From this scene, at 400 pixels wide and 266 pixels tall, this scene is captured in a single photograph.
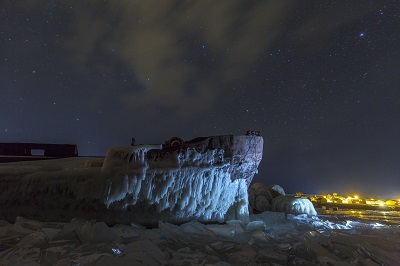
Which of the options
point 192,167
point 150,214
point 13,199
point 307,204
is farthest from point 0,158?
point 307,204

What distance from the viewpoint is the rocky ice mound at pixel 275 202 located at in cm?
1007

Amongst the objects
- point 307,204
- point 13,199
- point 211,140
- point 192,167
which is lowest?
point 307,204

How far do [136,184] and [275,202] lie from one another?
7169 mm

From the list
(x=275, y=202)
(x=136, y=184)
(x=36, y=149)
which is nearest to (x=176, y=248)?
(x=136, y=184)

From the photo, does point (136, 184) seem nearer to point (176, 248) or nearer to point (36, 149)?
point (176, 248)

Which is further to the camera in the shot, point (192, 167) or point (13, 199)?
point (192, 167)

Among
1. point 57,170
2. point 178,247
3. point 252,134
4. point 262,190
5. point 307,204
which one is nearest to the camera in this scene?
point 178,247

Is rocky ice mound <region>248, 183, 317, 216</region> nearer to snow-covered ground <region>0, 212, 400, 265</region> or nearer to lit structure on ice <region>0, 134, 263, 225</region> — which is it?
lit structure on ice <region>0, 134, 263, 225</region>

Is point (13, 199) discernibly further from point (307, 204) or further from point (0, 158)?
point (307, 204)

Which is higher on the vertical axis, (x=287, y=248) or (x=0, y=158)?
(x=0, y=158)

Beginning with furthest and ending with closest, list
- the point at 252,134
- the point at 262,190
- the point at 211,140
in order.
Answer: the point at 262,190 < the point at 252,134 < the point at 211,140

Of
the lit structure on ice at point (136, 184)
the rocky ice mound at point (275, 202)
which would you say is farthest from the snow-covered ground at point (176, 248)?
the rocky ice mound at point (275, 202)

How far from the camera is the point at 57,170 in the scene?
679 centimetres

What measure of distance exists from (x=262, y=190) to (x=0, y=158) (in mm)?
14085
